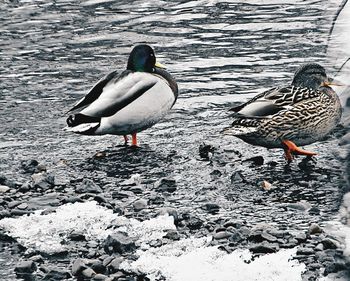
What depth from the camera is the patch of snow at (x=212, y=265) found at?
598 centimetres

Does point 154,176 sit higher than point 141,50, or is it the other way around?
point 141,50

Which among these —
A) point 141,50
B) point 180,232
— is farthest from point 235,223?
point 141,50

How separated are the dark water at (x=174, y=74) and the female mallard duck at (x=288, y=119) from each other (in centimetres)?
26

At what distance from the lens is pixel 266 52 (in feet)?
44.0

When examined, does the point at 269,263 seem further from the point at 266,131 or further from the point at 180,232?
the point at 266,131

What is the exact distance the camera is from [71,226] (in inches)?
277

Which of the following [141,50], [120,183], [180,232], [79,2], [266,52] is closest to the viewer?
[180,232]

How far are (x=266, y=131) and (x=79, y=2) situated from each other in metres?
10.8

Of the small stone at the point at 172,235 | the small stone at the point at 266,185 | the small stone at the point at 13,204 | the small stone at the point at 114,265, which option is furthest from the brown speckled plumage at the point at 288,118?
the small stone at the point at 114,265

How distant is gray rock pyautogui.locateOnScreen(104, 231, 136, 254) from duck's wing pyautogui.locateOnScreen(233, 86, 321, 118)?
2173 millimetres

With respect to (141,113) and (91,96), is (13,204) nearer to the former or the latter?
(91,96)

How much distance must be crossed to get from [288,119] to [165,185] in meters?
1.23

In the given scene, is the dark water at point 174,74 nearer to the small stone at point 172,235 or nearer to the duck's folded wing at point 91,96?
the duck's folded wing at point 91,96

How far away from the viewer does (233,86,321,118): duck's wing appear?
27.1 feet
